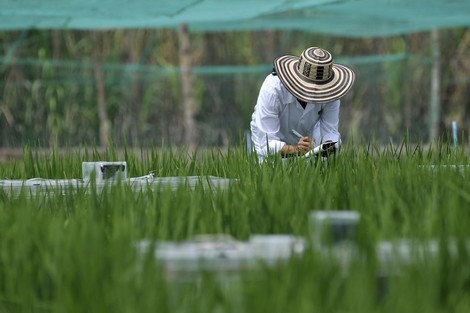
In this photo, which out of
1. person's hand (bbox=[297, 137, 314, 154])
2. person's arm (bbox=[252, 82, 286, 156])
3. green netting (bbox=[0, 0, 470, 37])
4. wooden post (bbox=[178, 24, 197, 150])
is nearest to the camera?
person's hand (bbox=[297, 137, 314, 154])

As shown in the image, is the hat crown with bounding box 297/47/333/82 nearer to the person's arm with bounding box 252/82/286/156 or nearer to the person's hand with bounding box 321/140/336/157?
the person's arm with bounding box 252/82/286/156

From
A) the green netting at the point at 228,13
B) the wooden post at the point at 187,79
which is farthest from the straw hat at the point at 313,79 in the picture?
the wooden post at the point at 187,79

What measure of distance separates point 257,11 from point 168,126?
3265mm

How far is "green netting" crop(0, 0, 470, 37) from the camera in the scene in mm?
5816

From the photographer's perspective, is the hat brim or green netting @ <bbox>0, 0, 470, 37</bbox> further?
green netting @ <bbox>0, 0, 470, 37</bbox>

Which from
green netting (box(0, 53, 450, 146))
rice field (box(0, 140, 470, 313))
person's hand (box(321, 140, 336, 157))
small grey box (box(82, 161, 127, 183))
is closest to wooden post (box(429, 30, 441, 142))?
green netting (box(0, 53, 450, 146))

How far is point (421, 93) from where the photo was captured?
975cm

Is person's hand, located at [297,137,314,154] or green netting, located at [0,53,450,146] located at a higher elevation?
green netting, located at [0,53,450,146]

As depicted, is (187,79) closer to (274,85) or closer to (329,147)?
(274,85)

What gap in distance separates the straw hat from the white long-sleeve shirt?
173 mm

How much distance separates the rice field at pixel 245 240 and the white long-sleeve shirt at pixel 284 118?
1.21m

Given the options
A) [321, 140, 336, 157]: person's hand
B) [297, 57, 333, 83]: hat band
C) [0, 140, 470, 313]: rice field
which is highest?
[297, 57, 333, 83]: hat band

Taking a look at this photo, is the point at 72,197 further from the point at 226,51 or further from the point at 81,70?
the point at 226,51

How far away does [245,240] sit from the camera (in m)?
2.34
